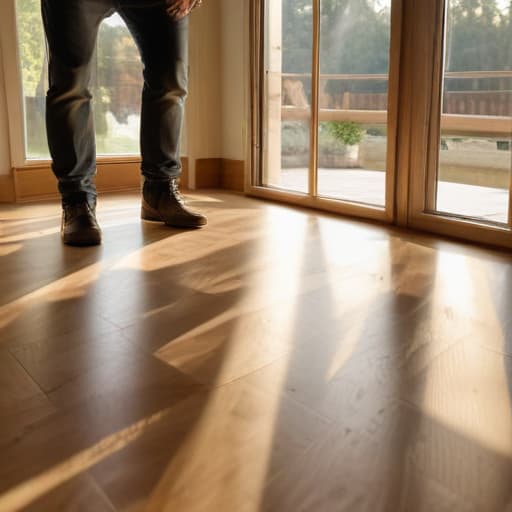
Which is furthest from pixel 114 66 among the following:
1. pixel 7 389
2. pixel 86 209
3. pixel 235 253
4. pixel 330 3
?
pixel 7 389

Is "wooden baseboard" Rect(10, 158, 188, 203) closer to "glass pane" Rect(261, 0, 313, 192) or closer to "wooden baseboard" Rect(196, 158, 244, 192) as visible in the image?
"wooden baseboard" Rect(196, 158, 244, 192)

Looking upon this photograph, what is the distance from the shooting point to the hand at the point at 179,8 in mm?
1768

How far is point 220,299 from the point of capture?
1.24m

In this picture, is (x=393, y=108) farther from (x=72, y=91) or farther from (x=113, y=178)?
(x=113, y=178)

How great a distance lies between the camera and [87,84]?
1733 millimetres

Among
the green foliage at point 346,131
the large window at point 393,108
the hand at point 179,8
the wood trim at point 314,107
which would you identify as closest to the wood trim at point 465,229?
the large window at point 393,108

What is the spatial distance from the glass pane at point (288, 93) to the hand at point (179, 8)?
0.64 m

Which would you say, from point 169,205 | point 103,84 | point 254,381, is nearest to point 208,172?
point 103,84

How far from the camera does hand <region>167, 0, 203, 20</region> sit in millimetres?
1768

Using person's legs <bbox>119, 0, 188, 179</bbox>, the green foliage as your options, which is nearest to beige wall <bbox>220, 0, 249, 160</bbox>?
the green foliage

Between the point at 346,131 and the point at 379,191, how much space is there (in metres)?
0.26

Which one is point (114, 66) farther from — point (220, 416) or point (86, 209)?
point (220, 416)

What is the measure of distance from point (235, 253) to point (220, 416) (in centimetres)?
87

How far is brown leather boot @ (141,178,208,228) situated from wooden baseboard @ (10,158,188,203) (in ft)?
2.41
